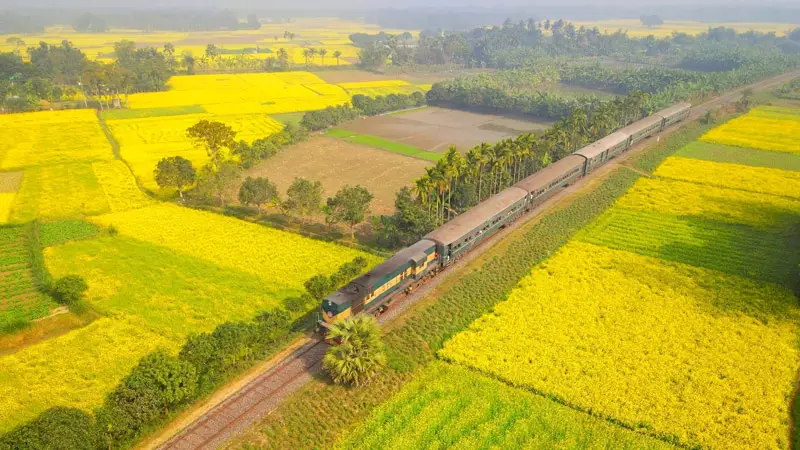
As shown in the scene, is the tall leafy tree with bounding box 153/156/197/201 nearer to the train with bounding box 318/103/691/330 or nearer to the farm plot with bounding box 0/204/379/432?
the farm plot with bounding box 0/204/379/432

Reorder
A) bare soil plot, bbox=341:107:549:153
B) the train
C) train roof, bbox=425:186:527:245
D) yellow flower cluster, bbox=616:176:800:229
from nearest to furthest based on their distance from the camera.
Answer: the train < train roof, bbox=425:186:527:245 < yellow flower cluster, bbox=616:176:800:229 < bare soil plot, bbox=341:107:549:153

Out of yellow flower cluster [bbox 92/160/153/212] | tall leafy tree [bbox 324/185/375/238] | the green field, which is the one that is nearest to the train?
tall leafy tree [bbox 324/185/375/238]

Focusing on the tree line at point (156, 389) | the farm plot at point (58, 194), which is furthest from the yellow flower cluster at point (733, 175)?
the farm plot at point (58, 194)

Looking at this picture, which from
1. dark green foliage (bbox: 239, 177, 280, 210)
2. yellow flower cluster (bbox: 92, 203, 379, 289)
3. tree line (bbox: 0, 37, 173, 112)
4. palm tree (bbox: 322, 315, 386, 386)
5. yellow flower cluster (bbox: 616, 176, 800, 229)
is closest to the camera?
palm tree (bbox: 322, 315, 386, 386)

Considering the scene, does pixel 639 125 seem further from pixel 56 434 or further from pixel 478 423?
pixel 56 434

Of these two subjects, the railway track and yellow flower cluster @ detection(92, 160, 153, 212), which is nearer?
the railway track

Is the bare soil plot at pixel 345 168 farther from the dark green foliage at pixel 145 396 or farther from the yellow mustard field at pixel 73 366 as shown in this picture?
the dark green foliage at pixel 145 396

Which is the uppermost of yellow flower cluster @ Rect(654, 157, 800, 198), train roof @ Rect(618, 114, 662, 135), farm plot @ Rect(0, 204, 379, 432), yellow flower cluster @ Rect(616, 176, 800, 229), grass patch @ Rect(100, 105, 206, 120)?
grass patch @ Rect(100, 105, 206, 120)
